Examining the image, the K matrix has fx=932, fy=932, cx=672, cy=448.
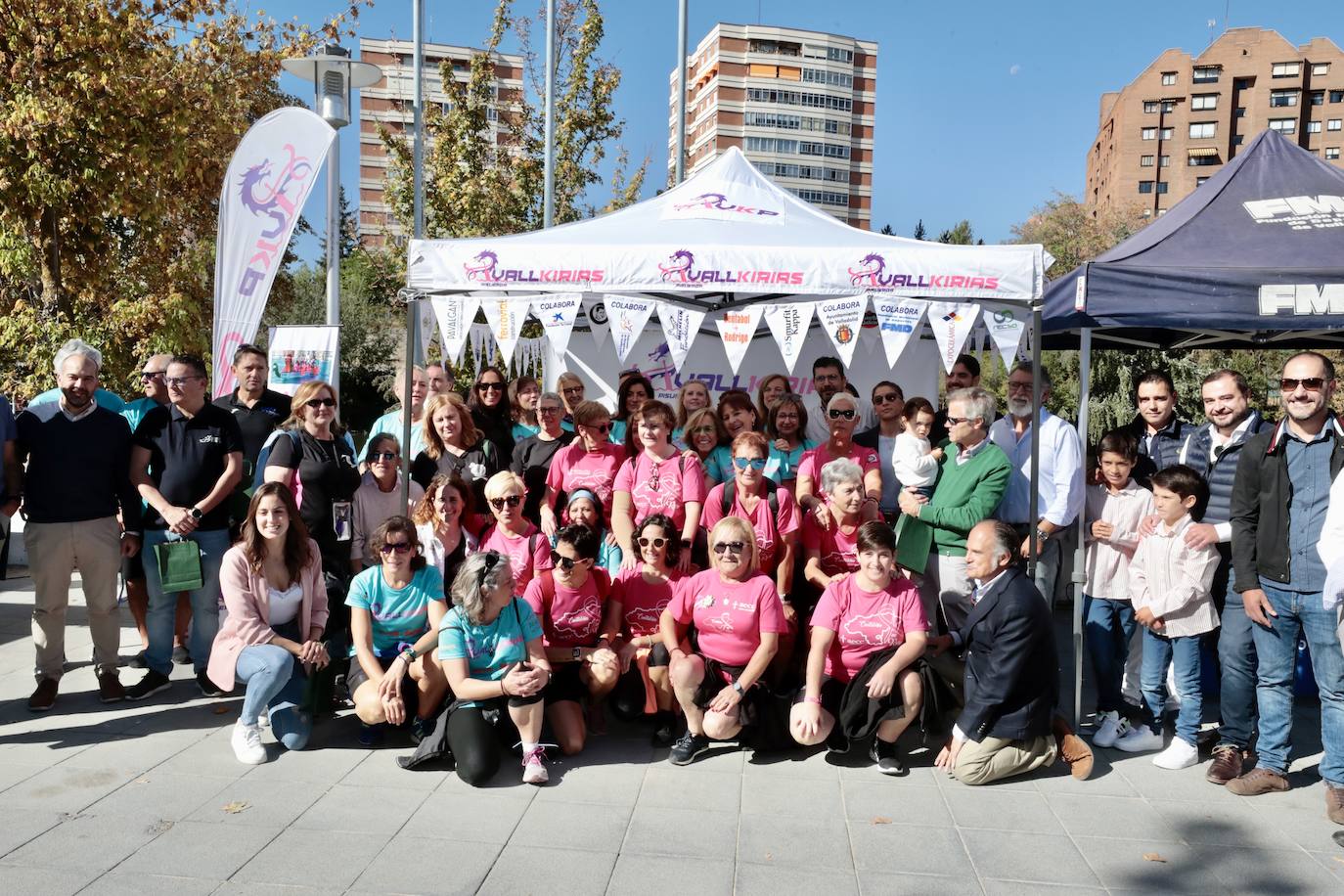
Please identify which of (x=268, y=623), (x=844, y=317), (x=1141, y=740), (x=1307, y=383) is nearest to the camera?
(x=1307, y=383)

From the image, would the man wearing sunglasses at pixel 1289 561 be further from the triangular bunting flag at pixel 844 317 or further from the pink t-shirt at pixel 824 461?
the triangular bunting flag at pixel 844 317

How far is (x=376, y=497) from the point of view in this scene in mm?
4930

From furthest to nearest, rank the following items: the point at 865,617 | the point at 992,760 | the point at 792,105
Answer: the point at 792,105, the point at 865,617, the point at 992,760

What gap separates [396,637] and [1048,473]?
329 centimetres

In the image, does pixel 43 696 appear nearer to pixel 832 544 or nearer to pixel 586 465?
Result: pixel 586 465

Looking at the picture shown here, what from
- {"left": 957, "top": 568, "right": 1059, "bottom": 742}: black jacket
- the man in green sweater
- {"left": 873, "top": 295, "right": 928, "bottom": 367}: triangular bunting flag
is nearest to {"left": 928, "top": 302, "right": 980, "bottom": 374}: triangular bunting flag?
{"left": 873, "top": 295, "right": 928, "bottom": 367}: triangular bunting flag

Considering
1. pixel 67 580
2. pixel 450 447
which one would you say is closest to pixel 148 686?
pixel 67 580

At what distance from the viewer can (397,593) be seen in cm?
427

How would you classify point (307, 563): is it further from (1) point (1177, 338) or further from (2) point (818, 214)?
(1) point (1177, 338)

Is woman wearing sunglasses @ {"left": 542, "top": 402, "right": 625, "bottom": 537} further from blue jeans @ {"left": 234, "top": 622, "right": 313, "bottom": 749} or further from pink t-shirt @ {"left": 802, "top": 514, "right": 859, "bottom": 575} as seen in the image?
blue jeans @ {"left": 234, "top": 622, "right": 313, "bottom": 749}

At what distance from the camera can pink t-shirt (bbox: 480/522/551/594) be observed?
14.5ft

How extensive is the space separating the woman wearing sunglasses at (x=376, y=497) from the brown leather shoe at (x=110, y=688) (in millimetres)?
1281

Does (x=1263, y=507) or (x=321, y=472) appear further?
(x=321, y=472)

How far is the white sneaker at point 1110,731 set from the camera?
4.46 metres
